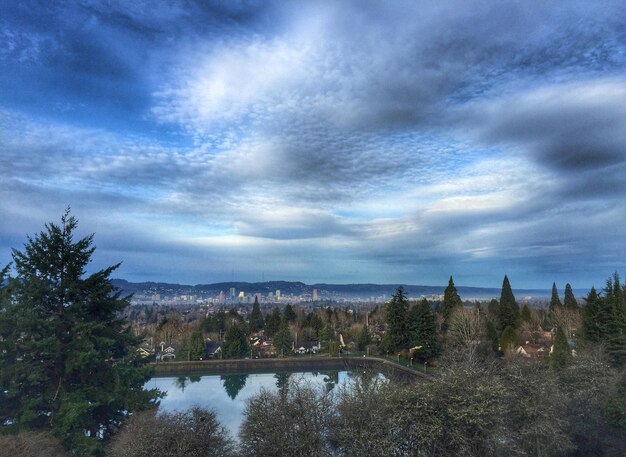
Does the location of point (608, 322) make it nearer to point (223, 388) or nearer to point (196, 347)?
point (223, 388)

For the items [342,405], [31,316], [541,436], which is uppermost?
[31,316]

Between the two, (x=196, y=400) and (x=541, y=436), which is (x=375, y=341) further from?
(x=541, y=436)

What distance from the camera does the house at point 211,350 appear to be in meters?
47.7

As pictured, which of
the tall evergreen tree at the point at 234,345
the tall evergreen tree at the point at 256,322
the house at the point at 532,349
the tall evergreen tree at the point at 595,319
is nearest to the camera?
the tall evergreen tree at the point at 595,319

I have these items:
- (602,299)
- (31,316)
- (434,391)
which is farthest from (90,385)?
(602,299)

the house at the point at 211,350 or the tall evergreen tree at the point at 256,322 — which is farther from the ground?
the tall evergreen tree at the point at 256,322

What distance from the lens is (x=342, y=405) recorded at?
41.0ft

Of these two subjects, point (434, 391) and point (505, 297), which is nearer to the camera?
point (434, 391)

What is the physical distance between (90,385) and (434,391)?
34.3 feet

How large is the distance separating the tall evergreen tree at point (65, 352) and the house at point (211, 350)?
110 ft

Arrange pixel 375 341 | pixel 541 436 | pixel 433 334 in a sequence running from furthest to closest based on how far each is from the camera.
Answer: pixel 375 341 < pixel 433 334 < pixel 541 436

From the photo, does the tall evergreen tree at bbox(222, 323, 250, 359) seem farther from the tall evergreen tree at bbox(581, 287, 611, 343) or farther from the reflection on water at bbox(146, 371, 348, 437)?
the tall evergreen tree at bbox(581, 287, 611, 343)

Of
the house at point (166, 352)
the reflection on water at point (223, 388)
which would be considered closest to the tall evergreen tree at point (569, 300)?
the reflection on water at point (223, 388)

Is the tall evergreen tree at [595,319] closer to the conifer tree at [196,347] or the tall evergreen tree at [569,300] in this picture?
the tall evergreen tree at [569,300]
